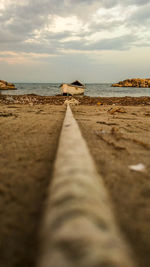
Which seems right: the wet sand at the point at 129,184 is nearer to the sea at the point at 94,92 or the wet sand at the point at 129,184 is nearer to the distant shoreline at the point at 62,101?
the distant shoreline at the point at 62,101

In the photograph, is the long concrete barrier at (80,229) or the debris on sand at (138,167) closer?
the long concrete barrier at (80,229)

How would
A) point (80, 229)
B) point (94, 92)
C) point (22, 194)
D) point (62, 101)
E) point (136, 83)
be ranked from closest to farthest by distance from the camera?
1. point (80, 229)
2. point (22, 194)
3. point (62, 101)
4. point (94, 92)
5. point (136, 83)

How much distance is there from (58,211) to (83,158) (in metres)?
0.45

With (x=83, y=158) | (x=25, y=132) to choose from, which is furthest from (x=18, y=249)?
Answer: (x=25, y=132)

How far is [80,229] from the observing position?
482mm

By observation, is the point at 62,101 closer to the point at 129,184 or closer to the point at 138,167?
the point at 138,167

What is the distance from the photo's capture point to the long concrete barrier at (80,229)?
1.36 ft

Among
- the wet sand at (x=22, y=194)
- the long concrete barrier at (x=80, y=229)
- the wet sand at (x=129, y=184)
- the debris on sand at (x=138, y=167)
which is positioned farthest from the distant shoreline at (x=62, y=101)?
the long concrete barrier at (x=80, y=229)

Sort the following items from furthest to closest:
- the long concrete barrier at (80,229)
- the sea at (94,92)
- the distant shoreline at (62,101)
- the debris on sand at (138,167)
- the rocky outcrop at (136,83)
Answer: the rocky outcrop at (136,83) < the sea at (94,92) < the distant shoreline at (62,101) < the debris on sand at (138,167) < the long concrete barrier at (80,229)

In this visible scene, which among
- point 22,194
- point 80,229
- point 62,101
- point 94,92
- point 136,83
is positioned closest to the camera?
point 80,229

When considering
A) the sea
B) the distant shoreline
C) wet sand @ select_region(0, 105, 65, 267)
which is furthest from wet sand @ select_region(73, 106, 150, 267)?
the sea

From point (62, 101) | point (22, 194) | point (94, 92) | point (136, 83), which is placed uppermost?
point (136, 83)

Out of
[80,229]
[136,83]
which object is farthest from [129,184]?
[136,83]

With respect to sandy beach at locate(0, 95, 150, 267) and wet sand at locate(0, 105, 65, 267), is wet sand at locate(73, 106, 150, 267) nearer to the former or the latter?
sandy beach at locate(0, 95, 150, 267)
